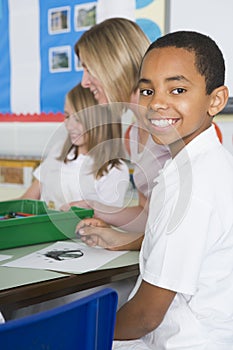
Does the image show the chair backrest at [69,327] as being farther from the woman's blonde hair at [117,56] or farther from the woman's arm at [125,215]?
the woman's blonde hair at [117,56]

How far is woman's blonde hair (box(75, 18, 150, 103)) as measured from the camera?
2594 mm

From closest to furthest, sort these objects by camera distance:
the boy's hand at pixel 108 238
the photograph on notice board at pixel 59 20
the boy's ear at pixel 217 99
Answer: the boy's ear at pixel 217 99 < the boy's hand at pixel 108 238 < the photograph on notice board at pixel 59 20

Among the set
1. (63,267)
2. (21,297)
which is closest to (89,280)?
(63,267)

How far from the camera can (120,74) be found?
2.61 m

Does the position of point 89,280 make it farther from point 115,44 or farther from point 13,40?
point 13,40

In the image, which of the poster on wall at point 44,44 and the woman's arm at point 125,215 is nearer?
the woman's arm at point 125,215

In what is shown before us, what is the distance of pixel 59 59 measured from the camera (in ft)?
9.78

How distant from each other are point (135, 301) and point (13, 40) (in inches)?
92.8

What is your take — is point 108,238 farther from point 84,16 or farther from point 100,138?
point 84,16

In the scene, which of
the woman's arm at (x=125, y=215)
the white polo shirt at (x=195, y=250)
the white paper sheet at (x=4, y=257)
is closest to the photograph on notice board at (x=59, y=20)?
the woman's arm at (x=125, y=215)

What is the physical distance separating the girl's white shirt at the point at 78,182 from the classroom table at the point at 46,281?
2.74 ft

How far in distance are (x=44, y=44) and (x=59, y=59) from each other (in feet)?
0.50

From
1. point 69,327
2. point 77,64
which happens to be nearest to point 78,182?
point 77,64

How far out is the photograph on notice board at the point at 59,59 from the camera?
294cm
